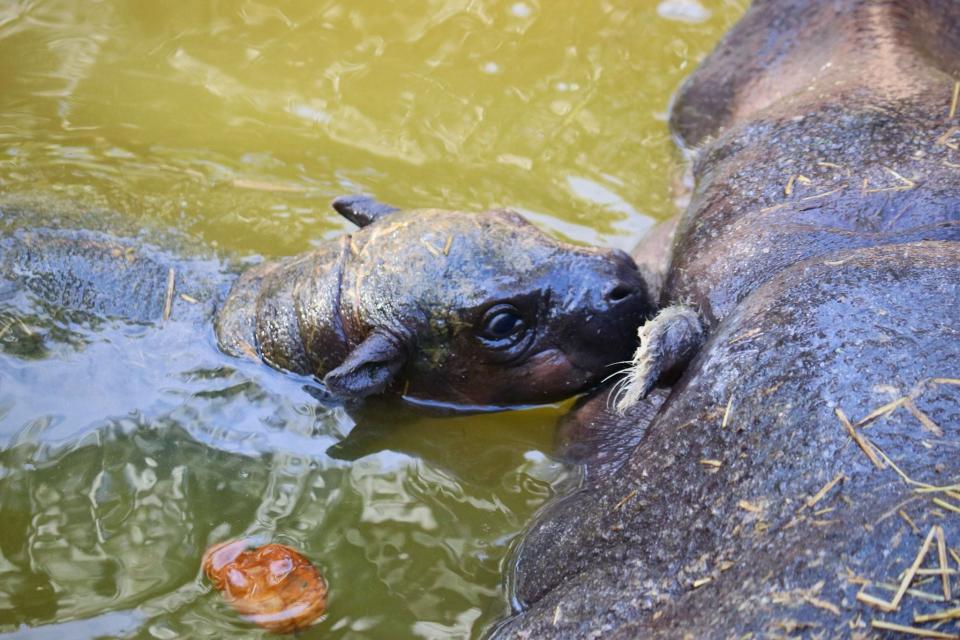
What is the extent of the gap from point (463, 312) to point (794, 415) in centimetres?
229

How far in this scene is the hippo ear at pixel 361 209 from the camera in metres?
6.77

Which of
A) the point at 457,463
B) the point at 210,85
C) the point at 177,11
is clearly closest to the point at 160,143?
the point at 210,85

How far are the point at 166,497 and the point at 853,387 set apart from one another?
11.7 feet

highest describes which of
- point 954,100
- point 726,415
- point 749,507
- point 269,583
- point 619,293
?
point 954,100

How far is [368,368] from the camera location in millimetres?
5734

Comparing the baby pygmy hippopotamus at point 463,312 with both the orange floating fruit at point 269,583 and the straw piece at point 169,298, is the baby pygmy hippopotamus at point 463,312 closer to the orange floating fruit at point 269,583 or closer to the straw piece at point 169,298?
the straw piece at point 169,298

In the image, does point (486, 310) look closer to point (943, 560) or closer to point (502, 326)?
point (502, 326)

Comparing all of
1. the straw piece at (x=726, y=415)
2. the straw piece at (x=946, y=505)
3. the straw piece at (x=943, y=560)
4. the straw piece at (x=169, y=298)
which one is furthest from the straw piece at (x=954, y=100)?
the straw piece at (x=169, y=298)

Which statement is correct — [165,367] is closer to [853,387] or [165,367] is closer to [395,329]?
[395,329]

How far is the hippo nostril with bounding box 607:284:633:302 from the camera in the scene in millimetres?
5750

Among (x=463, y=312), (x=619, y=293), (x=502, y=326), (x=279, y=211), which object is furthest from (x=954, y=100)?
(x=279, y=211)

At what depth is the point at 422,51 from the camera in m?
9.64

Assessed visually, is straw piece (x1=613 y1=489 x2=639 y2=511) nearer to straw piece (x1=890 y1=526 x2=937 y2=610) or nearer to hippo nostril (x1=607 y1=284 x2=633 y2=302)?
straw piece (x1=890 y1=526 x2=937 y2=610)

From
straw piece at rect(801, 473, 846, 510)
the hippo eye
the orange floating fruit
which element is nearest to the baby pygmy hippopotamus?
the hippo eye
